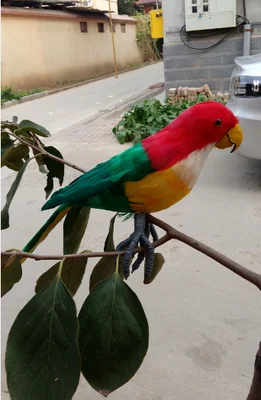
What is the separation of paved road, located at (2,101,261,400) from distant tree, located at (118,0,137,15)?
1908 cm

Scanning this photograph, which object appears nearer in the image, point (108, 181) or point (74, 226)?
point (108, 181)

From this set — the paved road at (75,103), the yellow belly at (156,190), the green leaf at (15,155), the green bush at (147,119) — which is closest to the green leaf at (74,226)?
the yellow belly at (156,190)

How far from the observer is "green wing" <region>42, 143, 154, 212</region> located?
0.78 metres

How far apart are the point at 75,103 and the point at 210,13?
398cm

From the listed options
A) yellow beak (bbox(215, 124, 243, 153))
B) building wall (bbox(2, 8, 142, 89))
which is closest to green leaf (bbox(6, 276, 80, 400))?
yellow beak (bbox(215, 124, 243, 153))

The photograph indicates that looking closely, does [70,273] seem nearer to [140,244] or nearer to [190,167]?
[140,244]

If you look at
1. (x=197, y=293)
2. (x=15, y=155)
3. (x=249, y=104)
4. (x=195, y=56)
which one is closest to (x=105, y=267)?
(x=15, y=155)

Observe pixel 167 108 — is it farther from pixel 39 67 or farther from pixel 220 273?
pixel 39 67

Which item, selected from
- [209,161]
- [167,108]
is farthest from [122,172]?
[167,108]

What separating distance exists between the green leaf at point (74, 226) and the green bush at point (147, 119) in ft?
11.8

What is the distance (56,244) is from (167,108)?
2.59 m

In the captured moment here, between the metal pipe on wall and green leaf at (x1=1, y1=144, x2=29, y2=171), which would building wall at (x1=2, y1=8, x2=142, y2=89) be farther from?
green leaf at (x1=1, y1=144, x2=29, y2=171)

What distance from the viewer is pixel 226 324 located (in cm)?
192

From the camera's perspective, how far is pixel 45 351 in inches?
22.5
